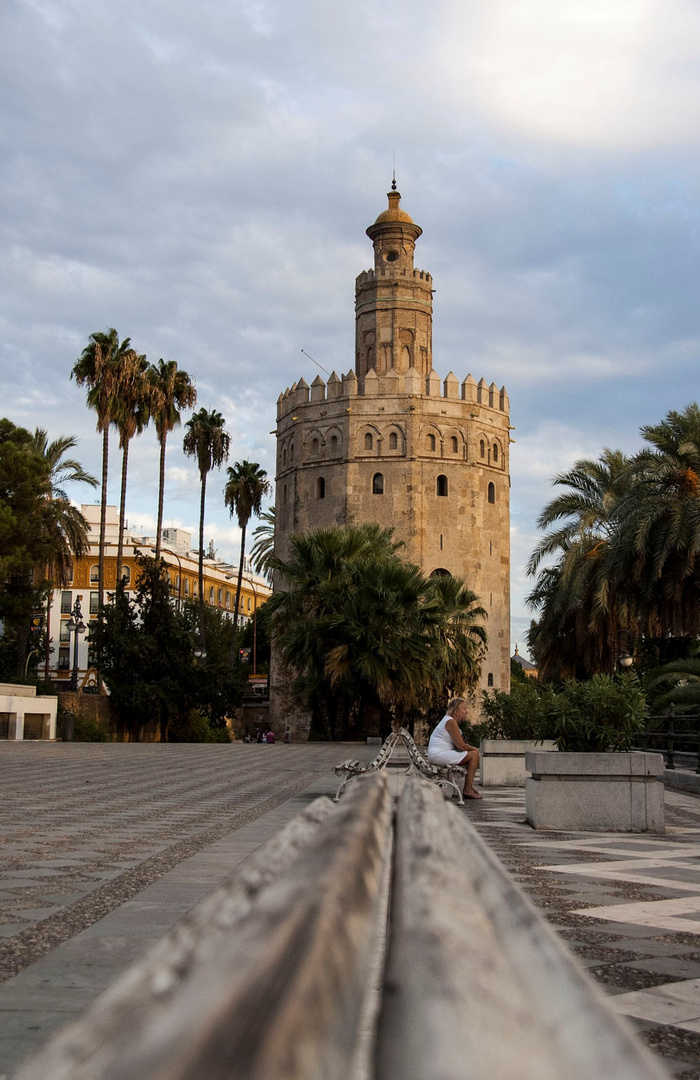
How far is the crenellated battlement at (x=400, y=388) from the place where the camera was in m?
50.3

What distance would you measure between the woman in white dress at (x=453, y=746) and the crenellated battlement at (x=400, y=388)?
130 ft

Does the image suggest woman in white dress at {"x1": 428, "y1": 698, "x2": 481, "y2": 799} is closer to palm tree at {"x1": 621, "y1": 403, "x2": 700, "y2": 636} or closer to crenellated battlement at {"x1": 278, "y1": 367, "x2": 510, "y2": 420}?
palm tree at {"x1": 621, "y1": 403, "x2": 700, "y2": 636}

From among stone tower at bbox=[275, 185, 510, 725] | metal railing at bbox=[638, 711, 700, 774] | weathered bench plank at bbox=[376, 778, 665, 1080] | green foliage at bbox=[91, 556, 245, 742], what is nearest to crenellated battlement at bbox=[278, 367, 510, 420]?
Answer: stone tower at bbox=[275, 185, 510, 725]

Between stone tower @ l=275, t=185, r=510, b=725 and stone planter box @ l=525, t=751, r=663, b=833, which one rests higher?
stone tower @ l=275, t=185, r=510, b=725

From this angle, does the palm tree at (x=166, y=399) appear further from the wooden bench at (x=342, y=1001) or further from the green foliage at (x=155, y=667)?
the wooden bench at (x=342, y=1001)

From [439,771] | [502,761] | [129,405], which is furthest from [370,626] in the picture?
[439,771]

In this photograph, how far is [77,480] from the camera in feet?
135

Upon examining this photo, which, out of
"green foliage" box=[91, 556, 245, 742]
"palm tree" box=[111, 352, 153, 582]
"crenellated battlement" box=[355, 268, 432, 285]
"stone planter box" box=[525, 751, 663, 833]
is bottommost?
"stone planter box" box=[525, 751, 663, 833]

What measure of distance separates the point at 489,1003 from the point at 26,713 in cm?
3274

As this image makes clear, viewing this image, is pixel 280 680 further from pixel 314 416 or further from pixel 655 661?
pixel 655 661

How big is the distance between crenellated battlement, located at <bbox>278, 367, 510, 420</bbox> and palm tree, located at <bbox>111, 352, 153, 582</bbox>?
12595 mm

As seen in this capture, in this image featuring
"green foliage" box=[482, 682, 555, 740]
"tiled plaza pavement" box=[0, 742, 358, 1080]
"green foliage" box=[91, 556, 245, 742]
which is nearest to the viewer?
"tiled plaza pavement" box=[0, 742, 358, 1080]

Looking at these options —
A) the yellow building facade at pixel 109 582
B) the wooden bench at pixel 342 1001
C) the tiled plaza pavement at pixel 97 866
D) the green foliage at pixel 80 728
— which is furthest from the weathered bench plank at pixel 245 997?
the yellow building facade at pixel 109 582

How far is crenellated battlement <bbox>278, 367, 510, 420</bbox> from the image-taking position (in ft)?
165
